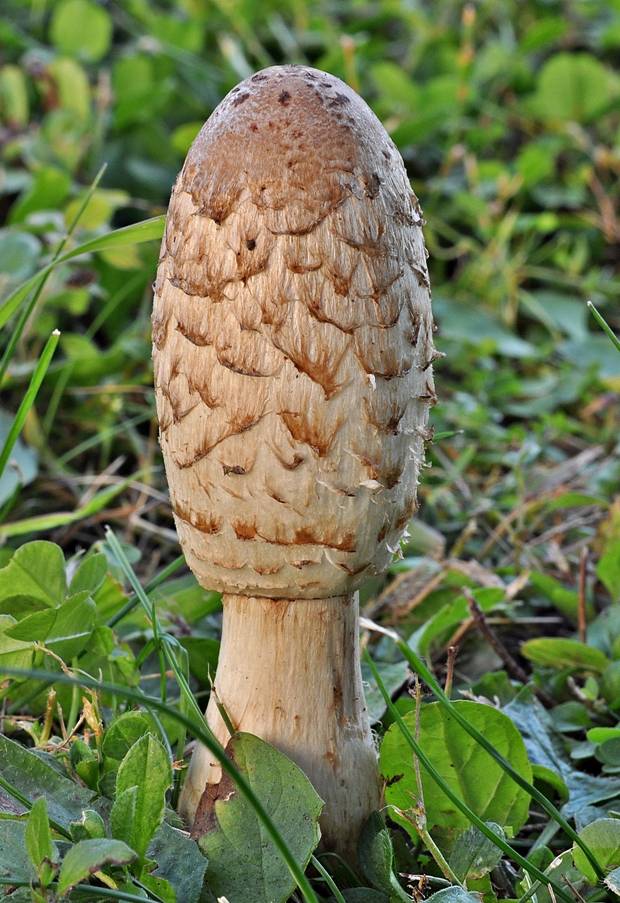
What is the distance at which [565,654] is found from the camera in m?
1.97

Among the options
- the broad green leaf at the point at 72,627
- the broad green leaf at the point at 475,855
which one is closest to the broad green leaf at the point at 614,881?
the broad green leaf at the point at 475,855

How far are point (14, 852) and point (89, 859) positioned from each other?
0.61 feet

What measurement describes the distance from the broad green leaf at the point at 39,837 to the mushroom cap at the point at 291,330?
411 mm

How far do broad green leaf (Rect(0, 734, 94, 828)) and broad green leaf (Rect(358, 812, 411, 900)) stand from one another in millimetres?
400

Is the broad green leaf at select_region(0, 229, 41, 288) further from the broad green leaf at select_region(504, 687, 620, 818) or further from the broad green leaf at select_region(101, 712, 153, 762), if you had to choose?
the broad green leaf at select_region(504, 687, 620, 818)

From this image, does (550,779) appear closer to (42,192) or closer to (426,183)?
(42,192)

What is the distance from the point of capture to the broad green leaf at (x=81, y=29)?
4.16 meters

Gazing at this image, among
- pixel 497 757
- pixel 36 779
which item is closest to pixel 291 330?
pixel 497 757

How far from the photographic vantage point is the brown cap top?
4.65ft

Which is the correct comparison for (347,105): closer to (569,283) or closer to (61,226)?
(61,226)

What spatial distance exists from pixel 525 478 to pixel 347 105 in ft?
4.83

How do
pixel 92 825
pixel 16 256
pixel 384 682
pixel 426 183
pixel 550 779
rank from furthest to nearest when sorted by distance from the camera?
pixel 426 183 < pixel 16 256 < pixel 384 682 < pixel 550 779 < pixel 92 825

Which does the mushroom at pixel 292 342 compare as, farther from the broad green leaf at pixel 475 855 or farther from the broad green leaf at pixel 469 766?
the broad green leaf at pixel 475 855

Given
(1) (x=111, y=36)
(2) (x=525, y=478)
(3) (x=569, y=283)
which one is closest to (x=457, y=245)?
(3) (x=569, y=283)
